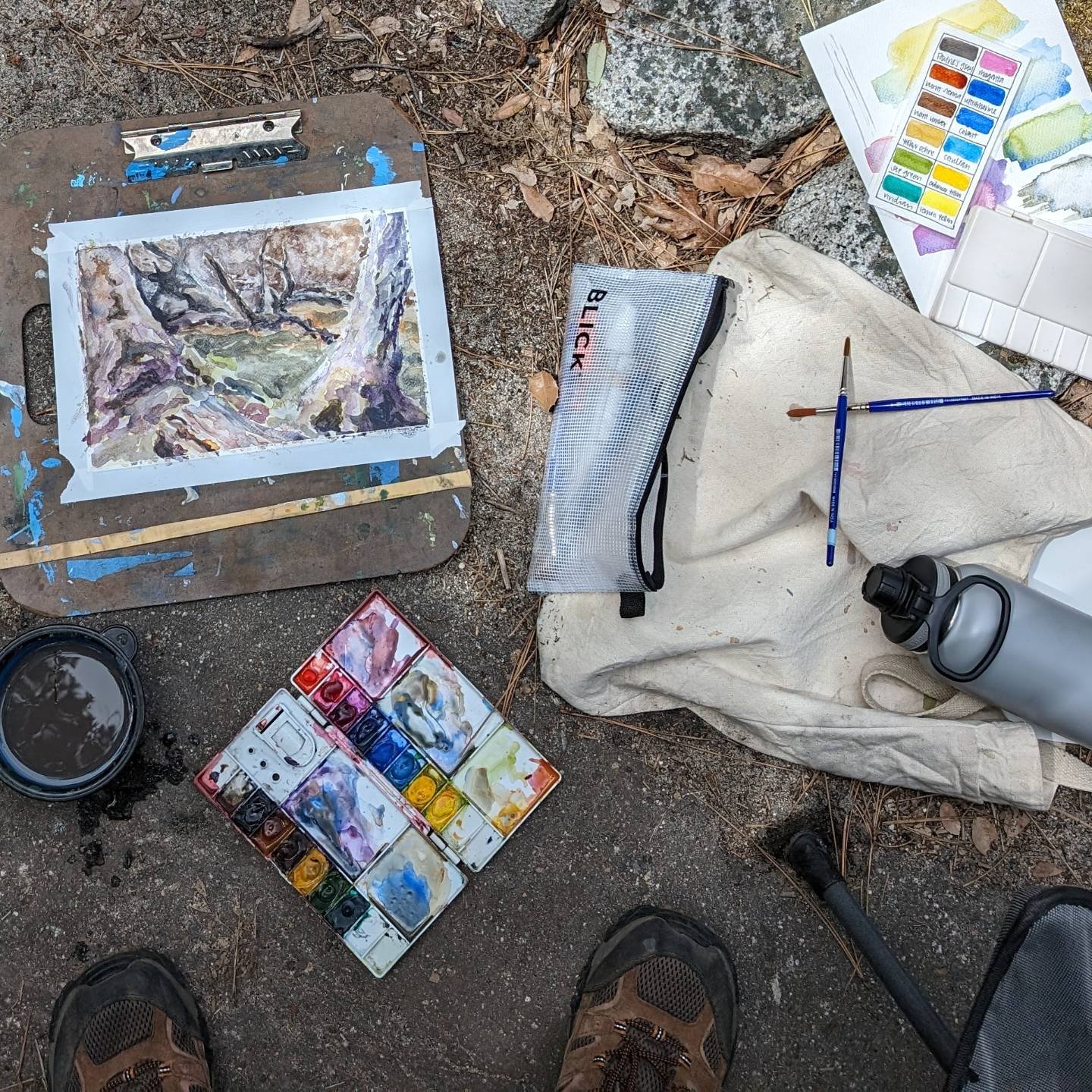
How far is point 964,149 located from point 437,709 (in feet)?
4.62

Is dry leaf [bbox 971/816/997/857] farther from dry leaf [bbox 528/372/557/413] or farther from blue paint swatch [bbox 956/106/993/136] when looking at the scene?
blue paint swatch [bbox 956/106/993/136]

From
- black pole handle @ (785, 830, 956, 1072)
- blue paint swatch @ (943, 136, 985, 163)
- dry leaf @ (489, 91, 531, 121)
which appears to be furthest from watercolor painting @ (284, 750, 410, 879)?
blue paint swatch @ (943, 136, 985, 163)

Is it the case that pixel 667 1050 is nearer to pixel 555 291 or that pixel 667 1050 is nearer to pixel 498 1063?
pixel 498 1063

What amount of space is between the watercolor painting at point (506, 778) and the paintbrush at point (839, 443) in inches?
25.8

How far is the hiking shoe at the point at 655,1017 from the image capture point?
57.2 inches

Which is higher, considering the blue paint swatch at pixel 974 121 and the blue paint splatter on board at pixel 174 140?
the blue paint swatch at pixel 974 121

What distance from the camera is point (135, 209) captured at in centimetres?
156

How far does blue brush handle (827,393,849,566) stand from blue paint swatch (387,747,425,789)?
83 cm

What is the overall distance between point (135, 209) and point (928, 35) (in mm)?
1516

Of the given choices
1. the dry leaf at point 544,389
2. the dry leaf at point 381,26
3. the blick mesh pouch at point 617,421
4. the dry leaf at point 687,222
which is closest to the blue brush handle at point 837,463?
the blick mesh pouch at point 617,421

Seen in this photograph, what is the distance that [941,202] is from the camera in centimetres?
149

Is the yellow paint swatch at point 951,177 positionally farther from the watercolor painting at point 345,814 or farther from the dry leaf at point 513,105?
the watercolor painting at point 345,814

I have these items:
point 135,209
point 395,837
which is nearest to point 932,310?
point 395,837

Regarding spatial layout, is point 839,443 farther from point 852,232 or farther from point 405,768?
point 405,768
